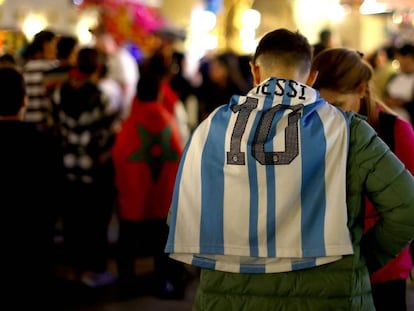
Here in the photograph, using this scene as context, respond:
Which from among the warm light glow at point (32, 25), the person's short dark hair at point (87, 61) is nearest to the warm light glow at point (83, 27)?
the warm light glow at point (32, 25)

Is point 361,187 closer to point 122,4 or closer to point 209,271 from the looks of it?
point 209,271

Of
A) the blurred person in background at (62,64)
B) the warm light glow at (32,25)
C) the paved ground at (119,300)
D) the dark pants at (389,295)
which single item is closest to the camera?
the dark pants at (389,295)

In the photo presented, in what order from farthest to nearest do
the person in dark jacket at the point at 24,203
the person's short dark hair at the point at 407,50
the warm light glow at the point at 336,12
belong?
the warm light glow at the point at 336,12
the person's short dark hair at the point at 407,50
the person in dark jacket at the point at 24,203

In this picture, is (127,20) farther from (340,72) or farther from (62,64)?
(340,72)

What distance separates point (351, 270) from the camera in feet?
8.56

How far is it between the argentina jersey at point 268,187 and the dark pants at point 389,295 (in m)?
1.02

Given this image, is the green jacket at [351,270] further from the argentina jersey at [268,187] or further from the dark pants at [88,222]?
the dark pants at [88,222]

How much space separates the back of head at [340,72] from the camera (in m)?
3.38

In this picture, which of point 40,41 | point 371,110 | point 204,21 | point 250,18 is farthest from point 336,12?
point 371,110

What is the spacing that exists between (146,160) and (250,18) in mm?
9465

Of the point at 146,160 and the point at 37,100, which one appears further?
the point at 37,100

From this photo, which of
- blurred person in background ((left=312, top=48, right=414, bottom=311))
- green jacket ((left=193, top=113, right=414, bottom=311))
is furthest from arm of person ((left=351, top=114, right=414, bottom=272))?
blurred person in background ((left=312, top=48, right=414, bottom=311))

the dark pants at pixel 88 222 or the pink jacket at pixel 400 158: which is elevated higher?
the pink jacket at pixel 400 158

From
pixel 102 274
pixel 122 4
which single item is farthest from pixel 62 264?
pixel 122 4
